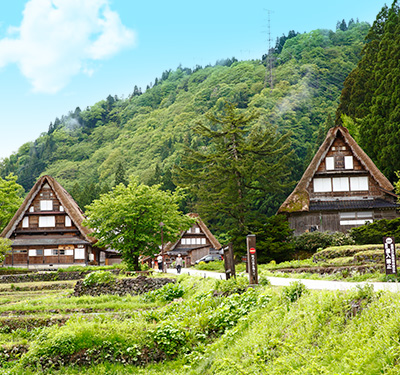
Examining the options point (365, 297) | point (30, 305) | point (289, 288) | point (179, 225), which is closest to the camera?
point (365, 297)

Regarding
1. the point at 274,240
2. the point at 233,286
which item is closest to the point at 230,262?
the point at 233,286

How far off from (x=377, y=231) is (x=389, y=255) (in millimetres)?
16610

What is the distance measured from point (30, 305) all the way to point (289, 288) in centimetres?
1156

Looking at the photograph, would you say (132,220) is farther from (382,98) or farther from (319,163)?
(382,98)

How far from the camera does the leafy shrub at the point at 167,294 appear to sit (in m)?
19.0

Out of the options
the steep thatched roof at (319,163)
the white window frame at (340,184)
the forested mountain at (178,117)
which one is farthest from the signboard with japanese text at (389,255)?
the forested mountain at (178,117)

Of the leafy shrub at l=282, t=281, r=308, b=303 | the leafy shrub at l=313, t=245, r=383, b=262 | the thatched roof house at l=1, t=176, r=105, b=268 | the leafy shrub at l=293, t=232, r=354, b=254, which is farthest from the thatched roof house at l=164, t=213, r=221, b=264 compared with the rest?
the leafy shrub at l=282, t=281, r=308, b=303

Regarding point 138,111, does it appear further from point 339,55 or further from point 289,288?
point 289,288

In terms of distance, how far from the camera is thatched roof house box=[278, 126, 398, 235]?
35.1m

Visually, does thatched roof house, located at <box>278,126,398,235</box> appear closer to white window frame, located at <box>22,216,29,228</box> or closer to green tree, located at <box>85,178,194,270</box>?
green tree, located at <box>85,178,194,270</box>

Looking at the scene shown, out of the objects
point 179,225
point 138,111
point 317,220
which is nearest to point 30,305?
point 179,225

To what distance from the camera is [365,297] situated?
8422mm

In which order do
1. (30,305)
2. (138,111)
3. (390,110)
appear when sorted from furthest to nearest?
(138,111)
(390,110)
(30,305)

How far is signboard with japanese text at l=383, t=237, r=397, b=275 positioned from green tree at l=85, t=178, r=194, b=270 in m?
19.7
